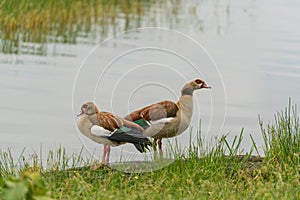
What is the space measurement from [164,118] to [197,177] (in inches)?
23.6

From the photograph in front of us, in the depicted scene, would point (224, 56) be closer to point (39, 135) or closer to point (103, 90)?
point (39, 135)

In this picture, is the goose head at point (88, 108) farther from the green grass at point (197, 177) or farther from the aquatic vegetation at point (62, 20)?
the aquatic vegetation at point (62, 20)

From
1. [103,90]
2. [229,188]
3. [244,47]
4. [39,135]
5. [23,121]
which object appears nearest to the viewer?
[229,188]

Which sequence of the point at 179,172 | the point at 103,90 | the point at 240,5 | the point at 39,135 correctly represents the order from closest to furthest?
1. the point at 179,172
2. the point at 103,90
3. the point at 39,135
4. the point at 240,5

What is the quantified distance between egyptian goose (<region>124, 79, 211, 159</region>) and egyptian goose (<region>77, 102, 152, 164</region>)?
84mm

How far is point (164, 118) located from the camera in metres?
7.26

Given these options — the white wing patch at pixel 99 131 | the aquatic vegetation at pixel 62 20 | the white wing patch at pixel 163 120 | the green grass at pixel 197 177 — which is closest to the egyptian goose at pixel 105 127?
the white wing patch at pixel 99 131

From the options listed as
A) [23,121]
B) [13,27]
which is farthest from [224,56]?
[23,121]

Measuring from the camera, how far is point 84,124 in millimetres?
7172

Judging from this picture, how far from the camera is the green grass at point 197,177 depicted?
622 cm

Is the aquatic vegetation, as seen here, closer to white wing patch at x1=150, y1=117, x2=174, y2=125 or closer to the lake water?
the lake water

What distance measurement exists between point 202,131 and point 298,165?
1.18 metres

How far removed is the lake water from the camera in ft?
24.5

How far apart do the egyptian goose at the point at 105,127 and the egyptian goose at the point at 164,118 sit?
0.28ft
